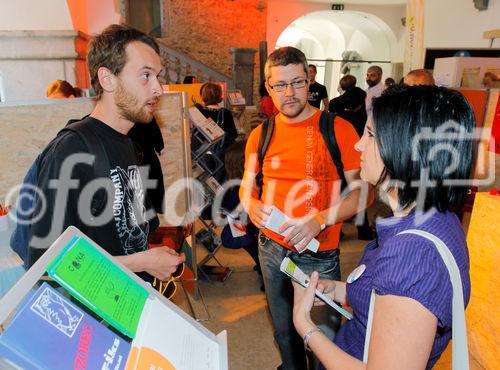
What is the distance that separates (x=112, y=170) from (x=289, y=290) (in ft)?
3.74

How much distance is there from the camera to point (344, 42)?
16.4m

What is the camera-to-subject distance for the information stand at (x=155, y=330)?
65 centimetres

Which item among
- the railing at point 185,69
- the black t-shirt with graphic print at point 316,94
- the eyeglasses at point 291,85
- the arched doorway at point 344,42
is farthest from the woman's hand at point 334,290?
the arched doorway at point 344,42

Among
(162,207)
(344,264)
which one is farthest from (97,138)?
(344,264)

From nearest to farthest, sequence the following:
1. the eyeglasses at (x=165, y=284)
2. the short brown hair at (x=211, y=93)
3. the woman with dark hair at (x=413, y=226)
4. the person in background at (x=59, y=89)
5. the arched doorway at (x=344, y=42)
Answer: the woman with dark hair at (x=413, y=226) < the eyeglasses at (x=165, y=284) < the person in background at (x=59, y=89) < the short brown hair at (x=211, y=93) < the arched doorway at (x=344, y=42)

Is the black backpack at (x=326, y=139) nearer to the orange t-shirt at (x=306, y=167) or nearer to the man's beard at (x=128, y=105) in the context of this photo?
the orange t-shirt at (x=306, y=167)

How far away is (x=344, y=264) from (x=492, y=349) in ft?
6.36

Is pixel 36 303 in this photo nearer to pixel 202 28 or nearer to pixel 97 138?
pixel 97 138

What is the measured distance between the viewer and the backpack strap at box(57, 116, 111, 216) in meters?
1.21

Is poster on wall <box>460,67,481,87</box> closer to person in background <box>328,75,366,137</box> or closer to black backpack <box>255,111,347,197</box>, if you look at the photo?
person in background <box>328,75,366,137</box>

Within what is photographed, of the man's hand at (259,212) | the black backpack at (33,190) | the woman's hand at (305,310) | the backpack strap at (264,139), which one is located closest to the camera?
the woman's hand at (305,310)

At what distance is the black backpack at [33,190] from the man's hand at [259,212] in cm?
71

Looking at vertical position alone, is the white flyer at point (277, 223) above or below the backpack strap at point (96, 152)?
below

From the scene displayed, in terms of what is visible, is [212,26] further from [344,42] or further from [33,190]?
[33,190]
